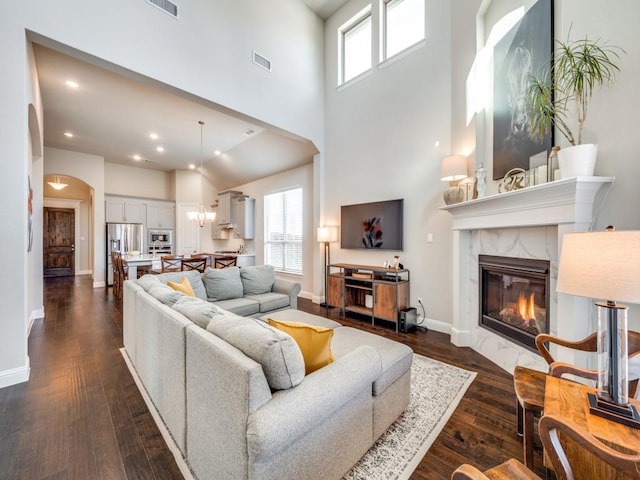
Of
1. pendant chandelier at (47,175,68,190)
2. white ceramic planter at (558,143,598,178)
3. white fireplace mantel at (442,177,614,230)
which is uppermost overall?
pendant chandelier at (47,175,68,190)

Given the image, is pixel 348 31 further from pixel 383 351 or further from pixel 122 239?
pixel 122 239

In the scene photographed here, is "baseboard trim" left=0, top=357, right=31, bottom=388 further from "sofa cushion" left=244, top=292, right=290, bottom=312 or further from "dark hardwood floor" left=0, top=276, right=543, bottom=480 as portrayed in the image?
"sofa cushion" left=244, top=292, right=290, bottom=312

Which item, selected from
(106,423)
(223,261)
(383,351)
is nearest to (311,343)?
(383,351)

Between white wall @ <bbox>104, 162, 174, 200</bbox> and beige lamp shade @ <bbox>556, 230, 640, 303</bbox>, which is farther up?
white wall @ <bbox>104, 162, 174, 200</bbox>

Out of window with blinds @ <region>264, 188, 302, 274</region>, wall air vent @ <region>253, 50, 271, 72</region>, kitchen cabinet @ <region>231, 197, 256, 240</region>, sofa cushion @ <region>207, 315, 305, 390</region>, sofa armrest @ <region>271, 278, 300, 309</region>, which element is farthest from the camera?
kitchen cabinet @ <region>231, 197, 256, 240</region>

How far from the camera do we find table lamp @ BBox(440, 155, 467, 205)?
10.5ft

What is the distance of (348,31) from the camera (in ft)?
17.0

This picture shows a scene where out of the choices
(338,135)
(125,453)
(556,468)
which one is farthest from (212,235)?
(556,468)

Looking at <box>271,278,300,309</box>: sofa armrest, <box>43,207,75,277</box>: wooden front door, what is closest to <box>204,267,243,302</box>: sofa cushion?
<box>271,278,300,309</box>: sofa armrest

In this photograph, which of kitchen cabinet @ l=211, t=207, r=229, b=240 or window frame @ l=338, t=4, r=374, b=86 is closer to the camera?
window frame @ l=338, t=4, r=374, b=86

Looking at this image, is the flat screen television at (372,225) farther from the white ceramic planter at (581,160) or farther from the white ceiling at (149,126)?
the white ceramic planter at (581,160)

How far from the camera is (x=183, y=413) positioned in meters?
1.56

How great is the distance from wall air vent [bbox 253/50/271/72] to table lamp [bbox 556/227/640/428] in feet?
15.4

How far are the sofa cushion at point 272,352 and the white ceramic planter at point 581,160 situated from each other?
212 centimetres
